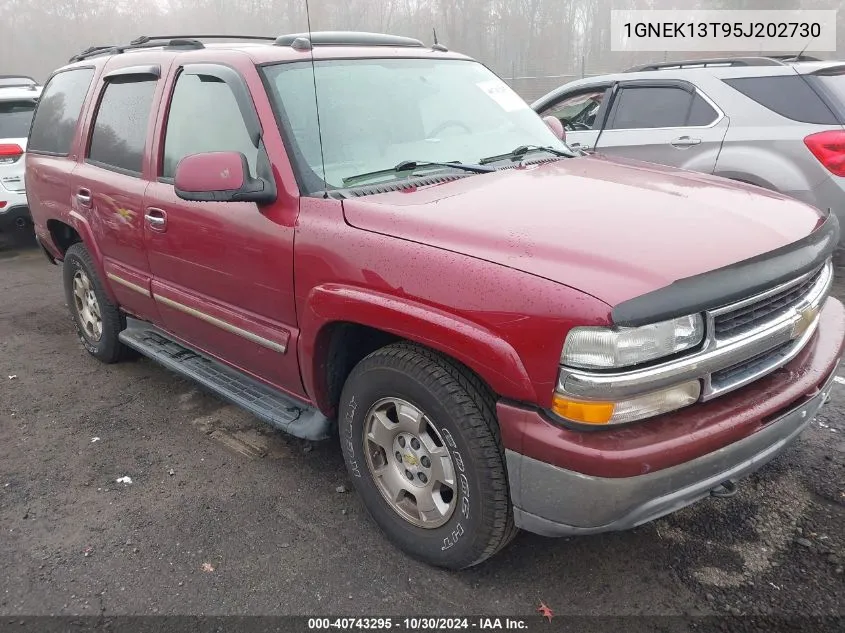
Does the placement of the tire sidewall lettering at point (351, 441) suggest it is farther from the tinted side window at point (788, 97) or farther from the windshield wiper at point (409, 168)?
the tinted side window at point (788, 97)

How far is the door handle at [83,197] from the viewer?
409 cm

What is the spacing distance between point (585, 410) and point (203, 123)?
234cm

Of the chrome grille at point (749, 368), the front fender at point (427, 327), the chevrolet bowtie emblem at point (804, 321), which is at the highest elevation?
the front fender at point (427, 327)

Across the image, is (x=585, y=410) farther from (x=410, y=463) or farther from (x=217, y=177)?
(x=217, y=177)

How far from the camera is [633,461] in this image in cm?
195

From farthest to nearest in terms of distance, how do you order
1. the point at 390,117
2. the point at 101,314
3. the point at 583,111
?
the point at 583,111 → the point at 101,314 → the point at 390,117

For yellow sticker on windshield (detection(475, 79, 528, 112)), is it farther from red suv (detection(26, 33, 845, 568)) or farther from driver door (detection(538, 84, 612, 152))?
driver door (detection(538, 84, 612, 152))

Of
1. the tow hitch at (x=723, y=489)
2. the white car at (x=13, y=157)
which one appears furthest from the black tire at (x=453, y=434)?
the white car at (x=13, y=157)

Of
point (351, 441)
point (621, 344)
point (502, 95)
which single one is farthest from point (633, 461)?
point (502, 95)

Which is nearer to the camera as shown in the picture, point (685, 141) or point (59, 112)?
point (59, 112)

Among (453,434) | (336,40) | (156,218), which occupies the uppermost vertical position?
(336,40)

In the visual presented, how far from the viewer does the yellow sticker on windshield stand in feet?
11.8

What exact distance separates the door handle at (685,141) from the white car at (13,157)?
6933 millimetres

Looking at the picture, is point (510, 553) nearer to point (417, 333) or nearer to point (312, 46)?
point (417, 333)
